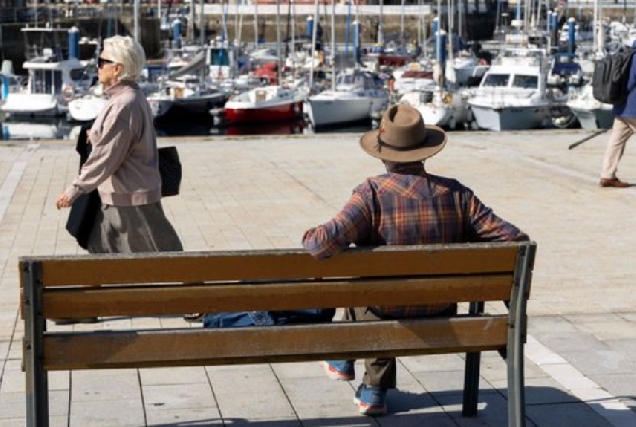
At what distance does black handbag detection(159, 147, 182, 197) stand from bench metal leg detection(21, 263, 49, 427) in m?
3.03

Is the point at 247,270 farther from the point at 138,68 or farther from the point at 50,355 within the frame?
the point at 138,68

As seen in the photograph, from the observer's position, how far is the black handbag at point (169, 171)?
8492mm

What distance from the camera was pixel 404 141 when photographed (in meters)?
6.25

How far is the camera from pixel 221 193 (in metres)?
15.1

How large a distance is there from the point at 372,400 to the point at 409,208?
3.10ft

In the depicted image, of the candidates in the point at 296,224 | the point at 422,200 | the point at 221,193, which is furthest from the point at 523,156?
the point at 422,200

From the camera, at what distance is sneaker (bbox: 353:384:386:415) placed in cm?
653

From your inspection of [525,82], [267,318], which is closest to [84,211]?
[267,318]

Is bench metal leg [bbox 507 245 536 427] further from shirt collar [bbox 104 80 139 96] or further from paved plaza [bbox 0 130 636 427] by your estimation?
shirt collar [bbox 104 80 139 96]

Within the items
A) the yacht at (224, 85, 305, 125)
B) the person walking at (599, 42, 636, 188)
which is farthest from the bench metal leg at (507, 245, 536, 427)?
the yacht at (224, 85, 305, 125)

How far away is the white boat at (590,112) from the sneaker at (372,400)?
112 feet

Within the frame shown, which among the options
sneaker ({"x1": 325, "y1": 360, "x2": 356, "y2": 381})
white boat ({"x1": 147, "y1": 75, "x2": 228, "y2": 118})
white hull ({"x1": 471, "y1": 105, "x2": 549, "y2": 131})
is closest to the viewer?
sneaker ({"x1": 325, "y1": 360, "x2": 356, "y2": 381})

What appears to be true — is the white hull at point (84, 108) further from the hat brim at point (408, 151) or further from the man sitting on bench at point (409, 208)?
the man sitting on bench at point (409, 208)

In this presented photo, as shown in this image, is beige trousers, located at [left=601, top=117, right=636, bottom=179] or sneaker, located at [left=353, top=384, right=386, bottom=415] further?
beige trousers, located at [left=601, top=117, right=636, bottom=179]
